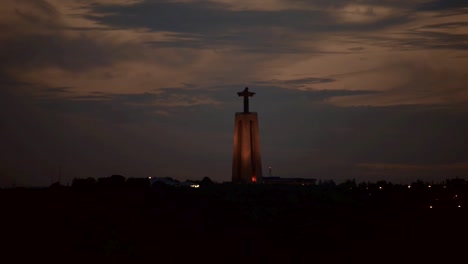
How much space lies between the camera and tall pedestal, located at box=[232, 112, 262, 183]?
59.2 metres

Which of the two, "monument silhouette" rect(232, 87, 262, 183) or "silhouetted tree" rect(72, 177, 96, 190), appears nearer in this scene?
"silhouetted tree" rect(72, 177, 96, 190)

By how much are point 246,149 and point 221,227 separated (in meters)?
22.4

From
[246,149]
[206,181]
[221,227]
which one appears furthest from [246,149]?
[221,227]

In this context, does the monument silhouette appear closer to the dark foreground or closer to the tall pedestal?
the tall pedestal

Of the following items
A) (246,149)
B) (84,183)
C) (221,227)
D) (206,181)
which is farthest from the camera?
(246,149)

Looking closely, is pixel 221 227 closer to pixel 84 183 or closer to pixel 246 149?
pixel 84 183

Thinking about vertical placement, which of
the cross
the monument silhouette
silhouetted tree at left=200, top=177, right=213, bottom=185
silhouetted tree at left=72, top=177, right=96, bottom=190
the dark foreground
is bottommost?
the dark foreground

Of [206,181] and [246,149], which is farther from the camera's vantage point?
[246,149]

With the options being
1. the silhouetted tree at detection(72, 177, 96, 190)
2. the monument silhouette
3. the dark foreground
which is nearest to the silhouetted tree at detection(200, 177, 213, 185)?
the monument silhouette

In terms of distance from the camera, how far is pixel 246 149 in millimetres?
59062

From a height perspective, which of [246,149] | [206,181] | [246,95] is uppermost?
[246,95]

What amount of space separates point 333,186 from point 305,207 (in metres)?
8.27

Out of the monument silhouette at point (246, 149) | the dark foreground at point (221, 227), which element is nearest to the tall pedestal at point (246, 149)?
the monument silhouette at point (246, 149)

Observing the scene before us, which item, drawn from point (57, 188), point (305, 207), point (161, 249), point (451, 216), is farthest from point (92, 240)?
point (451, 216)
